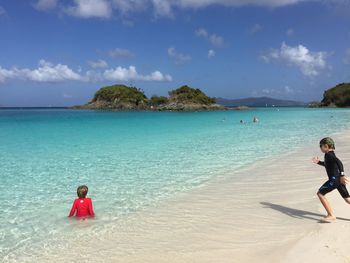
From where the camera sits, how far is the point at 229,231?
22.7ft

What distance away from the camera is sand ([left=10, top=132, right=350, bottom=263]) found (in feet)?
18.9

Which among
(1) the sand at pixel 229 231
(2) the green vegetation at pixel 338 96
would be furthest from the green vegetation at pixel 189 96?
(1) the sand at pixel 229 231

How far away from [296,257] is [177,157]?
479 inches

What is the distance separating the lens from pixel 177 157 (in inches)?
687

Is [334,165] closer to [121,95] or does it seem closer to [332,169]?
[332,169]

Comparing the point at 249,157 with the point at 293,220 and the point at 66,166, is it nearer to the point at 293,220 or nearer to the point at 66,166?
the point at 66,166

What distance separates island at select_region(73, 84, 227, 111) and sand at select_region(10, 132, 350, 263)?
130699 millimetres

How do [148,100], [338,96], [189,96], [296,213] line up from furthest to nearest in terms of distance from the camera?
[338,96]
[148,100]
[189,96]
[296,213]

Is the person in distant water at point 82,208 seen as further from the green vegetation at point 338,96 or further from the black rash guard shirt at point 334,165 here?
the green vegetation at point 338,96

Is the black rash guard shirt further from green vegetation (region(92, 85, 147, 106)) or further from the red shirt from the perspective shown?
green vegetation (region(92, 85, 147, 106))

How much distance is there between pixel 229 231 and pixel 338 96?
596ft

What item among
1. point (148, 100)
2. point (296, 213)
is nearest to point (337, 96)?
point (148, 100)

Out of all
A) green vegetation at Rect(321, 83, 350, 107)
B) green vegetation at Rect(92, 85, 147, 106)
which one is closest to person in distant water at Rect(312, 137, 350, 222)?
green vegetation at Rect(92, 85, 147, 106)

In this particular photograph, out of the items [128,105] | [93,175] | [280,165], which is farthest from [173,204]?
[128,105]
